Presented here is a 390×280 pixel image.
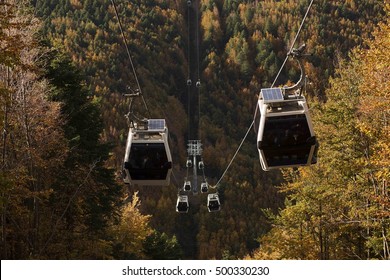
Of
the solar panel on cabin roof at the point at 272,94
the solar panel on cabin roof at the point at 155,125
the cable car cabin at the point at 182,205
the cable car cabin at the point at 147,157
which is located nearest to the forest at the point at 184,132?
the cable car cabin at the point at 182,205

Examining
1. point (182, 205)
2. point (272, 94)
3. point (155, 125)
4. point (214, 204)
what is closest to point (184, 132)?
point (214, 204)

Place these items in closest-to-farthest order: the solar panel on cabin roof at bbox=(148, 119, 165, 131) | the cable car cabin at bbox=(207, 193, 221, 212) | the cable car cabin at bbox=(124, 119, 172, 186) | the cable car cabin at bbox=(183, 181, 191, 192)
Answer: the cable car cabin at bbox=(124, 119, 172, 186) < the solar panel on cabin roof at bbox=(148, 119, 165, 131) < the cable car cabin at bbox=(207, 193, 221, 212) < the cable car cabin at bbox=(183, 181, 191, 192)

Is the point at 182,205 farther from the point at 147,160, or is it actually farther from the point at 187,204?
the point at 147,160

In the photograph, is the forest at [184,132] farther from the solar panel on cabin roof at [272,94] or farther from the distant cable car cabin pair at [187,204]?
the solar panel on cabin roof at [272,94]

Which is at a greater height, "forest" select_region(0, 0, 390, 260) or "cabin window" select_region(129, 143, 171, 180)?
"forest" select_region(0, 0, 390, 260)

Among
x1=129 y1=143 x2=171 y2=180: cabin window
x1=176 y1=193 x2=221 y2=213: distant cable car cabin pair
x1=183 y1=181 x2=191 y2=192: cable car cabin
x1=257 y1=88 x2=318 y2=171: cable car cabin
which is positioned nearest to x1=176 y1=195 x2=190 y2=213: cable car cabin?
x1=176 y1=193 x2=221 y2=213: distant cable car cabin pair

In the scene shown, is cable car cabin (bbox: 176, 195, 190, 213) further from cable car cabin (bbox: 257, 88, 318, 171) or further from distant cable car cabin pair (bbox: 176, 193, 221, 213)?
cable car cabin (bbox: 257, 88, 318, 171)
